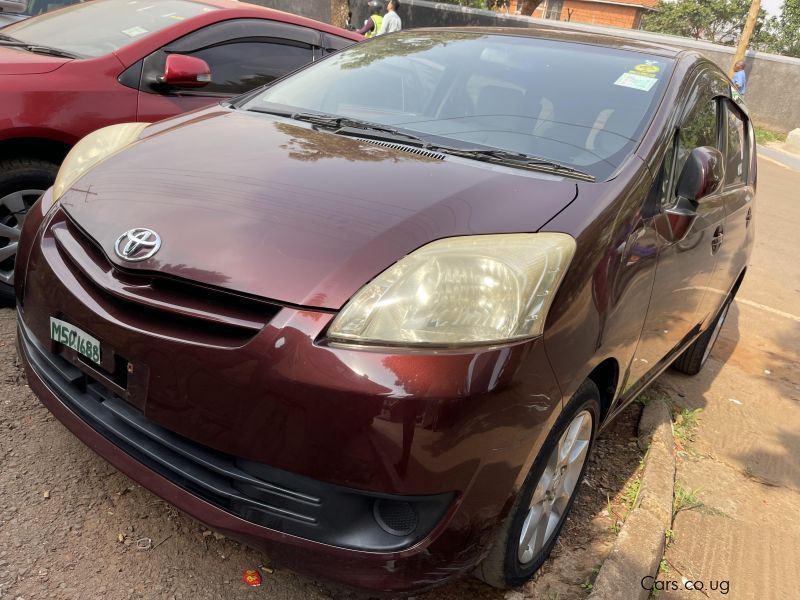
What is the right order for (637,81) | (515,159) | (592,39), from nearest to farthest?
(515,159), (637,81), (592,39)

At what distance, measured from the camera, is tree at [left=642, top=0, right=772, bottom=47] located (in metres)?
43.8

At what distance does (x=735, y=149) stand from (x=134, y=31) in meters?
3.18

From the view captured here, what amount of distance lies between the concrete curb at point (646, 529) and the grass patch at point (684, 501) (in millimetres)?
92

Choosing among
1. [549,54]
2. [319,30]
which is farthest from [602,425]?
[319,30]

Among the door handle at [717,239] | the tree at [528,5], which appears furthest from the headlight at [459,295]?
the tree at [528,5]

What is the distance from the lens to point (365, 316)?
1729 mm

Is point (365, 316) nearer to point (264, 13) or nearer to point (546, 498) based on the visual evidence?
point (546, 498)

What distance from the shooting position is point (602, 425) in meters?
2.58

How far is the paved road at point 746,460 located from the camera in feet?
8.64

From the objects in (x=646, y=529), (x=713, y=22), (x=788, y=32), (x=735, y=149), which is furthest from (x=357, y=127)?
(x=713, y=22)

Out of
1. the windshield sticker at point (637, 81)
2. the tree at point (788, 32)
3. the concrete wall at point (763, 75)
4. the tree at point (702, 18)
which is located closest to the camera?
the windshield sticker at point (637, 81)

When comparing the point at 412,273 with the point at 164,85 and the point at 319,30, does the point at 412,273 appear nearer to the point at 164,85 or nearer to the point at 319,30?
the point at 164,85

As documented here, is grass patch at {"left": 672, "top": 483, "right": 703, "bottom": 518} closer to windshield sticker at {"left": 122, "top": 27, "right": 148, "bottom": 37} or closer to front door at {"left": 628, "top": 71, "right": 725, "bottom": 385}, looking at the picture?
front door at {"left": 628, "top": 71, "right": 725, "bottom": 385}

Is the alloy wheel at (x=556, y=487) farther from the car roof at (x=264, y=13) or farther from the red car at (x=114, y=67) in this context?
the car roof at (x=264, y=13)
